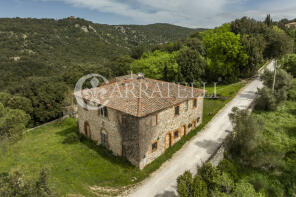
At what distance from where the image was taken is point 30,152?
2239 cm

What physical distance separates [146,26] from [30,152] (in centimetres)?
14694

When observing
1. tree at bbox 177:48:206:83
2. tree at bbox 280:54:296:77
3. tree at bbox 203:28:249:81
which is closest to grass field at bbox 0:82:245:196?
tree at bbox 177:48:206:83

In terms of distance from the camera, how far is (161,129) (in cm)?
1861

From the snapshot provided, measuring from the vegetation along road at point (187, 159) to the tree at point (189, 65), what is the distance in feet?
49.8

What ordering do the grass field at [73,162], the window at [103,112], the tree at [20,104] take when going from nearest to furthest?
1. the grass field at [73,162]
2. the window at [103,112]
3. the tree at [20,104]

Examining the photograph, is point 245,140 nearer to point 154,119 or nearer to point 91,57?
point 154,119

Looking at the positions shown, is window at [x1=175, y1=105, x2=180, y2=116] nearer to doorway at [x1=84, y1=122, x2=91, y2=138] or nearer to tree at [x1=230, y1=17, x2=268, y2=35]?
doorway at [x1=84, y1=122, x2=91, y2=138]

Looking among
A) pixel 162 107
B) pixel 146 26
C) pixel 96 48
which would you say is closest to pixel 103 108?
pixel 162 107

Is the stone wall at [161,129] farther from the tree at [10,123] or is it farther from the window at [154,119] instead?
the tree at [10,123]

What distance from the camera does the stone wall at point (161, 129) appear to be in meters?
16.9

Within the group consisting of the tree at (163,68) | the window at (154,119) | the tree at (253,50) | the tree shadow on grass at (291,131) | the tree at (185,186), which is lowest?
the tree at (185,186)

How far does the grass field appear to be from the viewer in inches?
613

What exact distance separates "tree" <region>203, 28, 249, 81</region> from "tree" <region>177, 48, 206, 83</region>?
13.6 feet

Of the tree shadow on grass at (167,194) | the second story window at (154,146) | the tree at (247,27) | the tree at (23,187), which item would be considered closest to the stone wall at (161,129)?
the second story window at (154,146)
